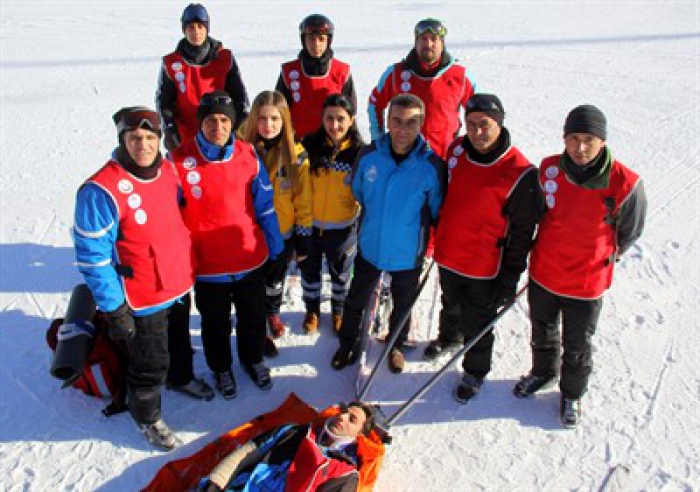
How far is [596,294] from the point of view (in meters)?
3.29

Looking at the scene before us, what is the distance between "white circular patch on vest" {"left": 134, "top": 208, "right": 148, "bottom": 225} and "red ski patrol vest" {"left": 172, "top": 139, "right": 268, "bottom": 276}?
338mm

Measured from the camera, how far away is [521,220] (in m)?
3.21

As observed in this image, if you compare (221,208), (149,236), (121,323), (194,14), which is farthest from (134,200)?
(194,14)

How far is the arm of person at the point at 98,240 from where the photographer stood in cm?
272

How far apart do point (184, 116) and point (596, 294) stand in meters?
3.40

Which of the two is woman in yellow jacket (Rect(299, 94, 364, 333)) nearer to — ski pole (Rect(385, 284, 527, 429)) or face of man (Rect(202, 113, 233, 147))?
face of man (Rect(202, 113, 233, 147))

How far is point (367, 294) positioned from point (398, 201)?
0.75m

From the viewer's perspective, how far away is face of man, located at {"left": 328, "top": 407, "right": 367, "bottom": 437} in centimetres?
299

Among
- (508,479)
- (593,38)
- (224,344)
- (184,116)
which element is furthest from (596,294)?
(593,38)

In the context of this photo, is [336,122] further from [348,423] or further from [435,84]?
[348,423]

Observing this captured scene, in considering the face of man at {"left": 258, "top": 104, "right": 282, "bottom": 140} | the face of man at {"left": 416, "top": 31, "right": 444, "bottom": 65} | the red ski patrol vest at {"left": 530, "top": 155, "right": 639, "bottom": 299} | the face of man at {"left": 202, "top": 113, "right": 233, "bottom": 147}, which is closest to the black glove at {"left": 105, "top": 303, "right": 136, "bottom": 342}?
the face of man at {"left": 202, "top": 113, "right": 233, "bottom": 147}

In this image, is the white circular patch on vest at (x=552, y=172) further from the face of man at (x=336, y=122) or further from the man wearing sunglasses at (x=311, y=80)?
the man wearing sunglasses at (x=311, y=80)

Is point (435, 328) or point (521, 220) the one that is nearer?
point (521, 220)

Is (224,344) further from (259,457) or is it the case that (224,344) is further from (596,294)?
(596,294)
